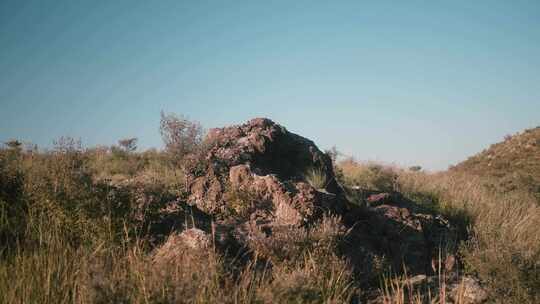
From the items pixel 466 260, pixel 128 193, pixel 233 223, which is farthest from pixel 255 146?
pixel 466 260

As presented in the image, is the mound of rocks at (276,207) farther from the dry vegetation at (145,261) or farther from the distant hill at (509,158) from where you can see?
the distant hill at (509,158)

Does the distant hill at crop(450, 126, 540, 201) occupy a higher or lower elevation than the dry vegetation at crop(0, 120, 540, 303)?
higher

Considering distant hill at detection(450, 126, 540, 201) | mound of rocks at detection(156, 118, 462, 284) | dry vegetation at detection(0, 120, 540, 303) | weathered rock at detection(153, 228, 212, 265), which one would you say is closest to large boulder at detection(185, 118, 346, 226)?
mound of rocks at detection(156, 118, 462, 284)

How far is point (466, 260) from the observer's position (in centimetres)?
592

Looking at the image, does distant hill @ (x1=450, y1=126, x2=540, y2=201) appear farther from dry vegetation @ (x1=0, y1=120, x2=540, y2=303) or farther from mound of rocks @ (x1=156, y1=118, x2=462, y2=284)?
dry vegetation @ (x1=0, y1=120, x2=540, y2=303)

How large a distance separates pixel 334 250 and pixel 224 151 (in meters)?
3.24

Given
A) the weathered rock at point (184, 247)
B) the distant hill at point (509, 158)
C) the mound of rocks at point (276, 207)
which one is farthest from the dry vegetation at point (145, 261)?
the distant hill at point (509, 158)

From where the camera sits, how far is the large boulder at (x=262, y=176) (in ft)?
19.3

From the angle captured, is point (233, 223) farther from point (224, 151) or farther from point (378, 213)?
point (378, 213)

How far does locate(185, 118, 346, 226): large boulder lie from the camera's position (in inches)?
232

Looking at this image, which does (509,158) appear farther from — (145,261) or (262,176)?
(145,261)

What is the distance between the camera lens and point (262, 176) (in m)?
6.36

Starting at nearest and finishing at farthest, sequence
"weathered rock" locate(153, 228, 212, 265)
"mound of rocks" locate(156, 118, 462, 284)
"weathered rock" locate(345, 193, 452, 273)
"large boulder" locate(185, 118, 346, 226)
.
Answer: "weathered rock" locate(153, 228, 212, 265) < "mound of rocks" locate(156, 118, 462, 284) < "large boulder" locate(185, 118, 346, 226) < "weathered rock" locate(345, 193, 452, 273)

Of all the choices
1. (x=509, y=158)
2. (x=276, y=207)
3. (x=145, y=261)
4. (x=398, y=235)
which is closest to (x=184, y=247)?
(x=145, y=261)
